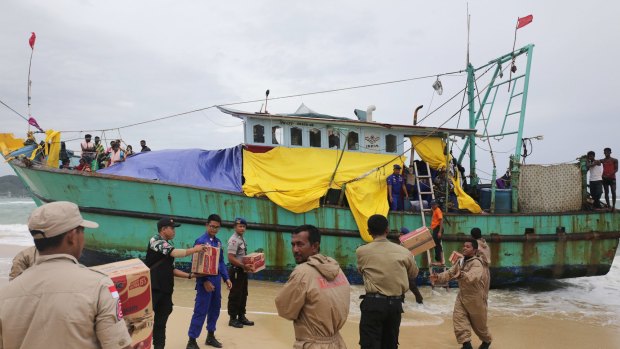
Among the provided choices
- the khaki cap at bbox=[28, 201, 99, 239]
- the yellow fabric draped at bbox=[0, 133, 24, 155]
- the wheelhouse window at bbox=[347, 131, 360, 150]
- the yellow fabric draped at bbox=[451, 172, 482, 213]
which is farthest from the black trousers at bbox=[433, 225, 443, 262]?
the yellow fabric draped at bbox=[0, 133, 24, 155]

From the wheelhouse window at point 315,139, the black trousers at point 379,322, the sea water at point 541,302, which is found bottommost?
the sea water at point 541,302

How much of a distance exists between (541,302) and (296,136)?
23.3ft

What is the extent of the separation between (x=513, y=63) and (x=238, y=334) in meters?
10.3

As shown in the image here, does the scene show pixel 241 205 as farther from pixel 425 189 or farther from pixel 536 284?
pixel 536 284

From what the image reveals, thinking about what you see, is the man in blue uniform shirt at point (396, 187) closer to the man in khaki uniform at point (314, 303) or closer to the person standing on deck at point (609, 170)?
the person standing on deck at point (609, 170)

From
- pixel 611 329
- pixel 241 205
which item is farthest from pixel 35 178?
pixel 611 329

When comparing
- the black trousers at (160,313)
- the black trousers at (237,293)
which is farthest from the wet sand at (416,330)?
the black trousers at (160,313)

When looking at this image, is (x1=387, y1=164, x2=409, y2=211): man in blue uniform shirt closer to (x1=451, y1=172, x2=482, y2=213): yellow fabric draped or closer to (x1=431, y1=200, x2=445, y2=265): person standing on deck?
(x1=431, y1=200, x2=445, y2=265): person standing on deck

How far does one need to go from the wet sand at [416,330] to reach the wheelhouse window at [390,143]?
4.03m

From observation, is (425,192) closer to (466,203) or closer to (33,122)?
(466,203)

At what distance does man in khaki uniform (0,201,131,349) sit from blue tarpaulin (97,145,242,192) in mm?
7646

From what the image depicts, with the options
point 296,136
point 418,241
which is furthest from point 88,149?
point 418,241

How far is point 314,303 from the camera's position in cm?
256

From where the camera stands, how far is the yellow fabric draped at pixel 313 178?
31.0 ft
